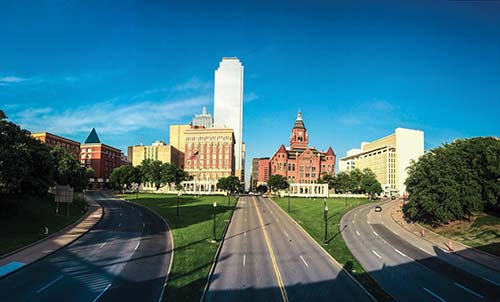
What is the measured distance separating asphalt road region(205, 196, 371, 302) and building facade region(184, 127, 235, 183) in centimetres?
12014

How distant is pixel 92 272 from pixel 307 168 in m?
143

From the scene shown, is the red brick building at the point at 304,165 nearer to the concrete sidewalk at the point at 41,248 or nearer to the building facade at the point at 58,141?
the building facade at the point at 58,141

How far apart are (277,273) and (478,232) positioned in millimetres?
32032

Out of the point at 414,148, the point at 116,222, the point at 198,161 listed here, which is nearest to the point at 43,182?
the point at 116,222

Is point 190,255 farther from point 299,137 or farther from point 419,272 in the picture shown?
point 299,137

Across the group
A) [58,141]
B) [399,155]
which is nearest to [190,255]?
[58,141]

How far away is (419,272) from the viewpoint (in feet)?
90.4

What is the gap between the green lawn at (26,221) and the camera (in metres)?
32.5

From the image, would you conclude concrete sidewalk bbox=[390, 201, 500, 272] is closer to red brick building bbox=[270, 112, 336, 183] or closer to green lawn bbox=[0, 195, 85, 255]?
green lawn bbox=[0, 195, 85, 255]

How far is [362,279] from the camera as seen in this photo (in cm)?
2484

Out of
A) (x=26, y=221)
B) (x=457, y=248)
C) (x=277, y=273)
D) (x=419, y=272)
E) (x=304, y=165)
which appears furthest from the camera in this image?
(x=304, y=165)

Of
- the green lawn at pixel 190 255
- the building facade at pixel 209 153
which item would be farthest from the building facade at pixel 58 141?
the green lawn at pixel 190 255

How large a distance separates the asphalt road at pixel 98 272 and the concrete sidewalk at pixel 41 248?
2.31ft

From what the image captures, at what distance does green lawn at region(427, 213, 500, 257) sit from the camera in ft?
119
